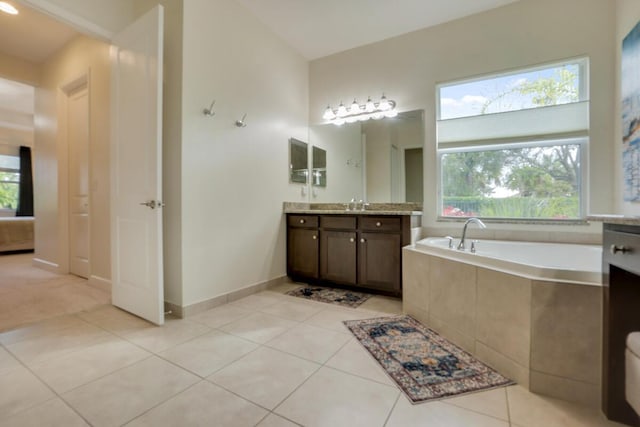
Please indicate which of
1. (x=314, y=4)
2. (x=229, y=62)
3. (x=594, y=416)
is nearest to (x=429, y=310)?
(x=594, y=416)

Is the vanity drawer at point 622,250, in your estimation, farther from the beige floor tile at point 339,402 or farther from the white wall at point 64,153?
the white wall at point 64,153

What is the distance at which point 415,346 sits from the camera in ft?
5.73

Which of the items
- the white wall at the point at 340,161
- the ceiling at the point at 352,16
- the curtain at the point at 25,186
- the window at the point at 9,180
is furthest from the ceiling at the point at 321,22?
the window at the point at 9,180

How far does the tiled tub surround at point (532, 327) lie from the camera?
4.04 feet

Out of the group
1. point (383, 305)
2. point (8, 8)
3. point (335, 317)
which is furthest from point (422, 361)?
point (8, 8)

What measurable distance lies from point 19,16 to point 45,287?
2.67 meters

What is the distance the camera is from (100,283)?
2.89 m

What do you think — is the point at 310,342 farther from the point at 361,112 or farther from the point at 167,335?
the point at 361,112

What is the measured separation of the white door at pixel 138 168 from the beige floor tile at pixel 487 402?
1.89m

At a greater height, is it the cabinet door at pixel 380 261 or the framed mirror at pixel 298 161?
the framed mirror at pixel 298 161

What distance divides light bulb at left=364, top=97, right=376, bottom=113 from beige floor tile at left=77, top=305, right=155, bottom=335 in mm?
2929

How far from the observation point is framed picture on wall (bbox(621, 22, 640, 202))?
1.96m

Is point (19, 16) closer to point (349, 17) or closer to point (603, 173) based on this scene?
point (349, 17)

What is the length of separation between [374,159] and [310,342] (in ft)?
7.36
